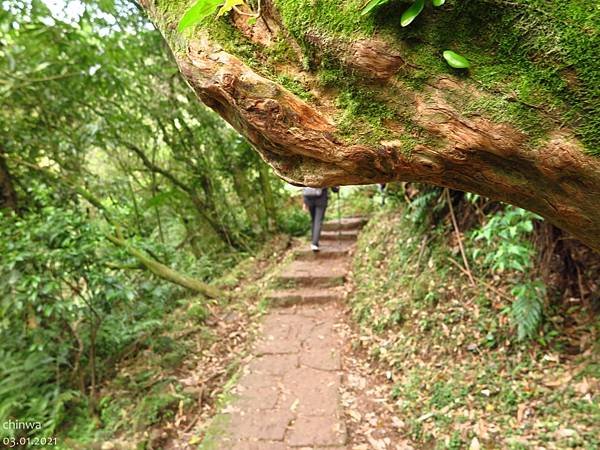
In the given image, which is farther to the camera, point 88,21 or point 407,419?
point 88,21

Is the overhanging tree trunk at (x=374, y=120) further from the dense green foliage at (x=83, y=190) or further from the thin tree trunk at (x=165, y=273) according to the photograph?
the thin tree trunk at (x=165, y=273)

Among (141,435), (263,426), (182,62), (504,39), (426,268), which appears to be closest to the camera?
(504,39)

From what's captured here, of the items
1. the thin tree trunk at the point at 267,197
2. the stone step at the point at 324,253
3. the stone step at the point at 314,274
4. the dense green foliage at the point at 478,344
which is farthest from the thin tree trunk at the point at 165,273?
the thin tree trunk at the point at 267,197

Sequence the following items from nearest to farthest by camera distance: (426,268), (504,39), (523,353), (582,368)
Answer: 1. (504,39)
2. (582,368)
3. (523,353)
4. (426,268)

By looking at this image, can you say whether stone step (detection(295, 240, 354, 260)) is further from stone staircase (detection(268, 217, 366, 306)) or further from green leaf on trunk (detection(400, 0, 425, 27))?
green leaf on trunk (detection(400, 0, 425, 27))

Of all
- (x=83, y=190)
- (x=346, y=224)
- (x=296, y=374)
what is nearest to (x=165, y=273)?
(x=83, y=190)

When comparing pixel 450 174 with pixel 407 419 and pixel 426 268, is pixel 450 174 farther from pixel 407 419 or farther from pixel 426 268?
pixel 426 268

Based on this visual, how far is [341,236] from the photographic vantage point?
7785 mm

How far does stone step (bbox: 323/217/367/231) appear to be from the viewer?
26.6ft

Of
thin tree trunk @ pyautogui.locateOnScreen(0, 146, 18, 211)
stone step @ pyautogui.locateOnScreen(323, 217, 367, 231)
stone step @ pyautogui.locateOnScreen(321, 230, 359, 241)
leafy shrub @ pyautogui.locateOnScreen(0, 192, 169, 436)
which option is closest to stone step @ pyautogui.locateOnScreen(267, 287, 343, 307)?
leafy shrub @ pyautogui.locateOnScreen(0, 192, 169, 436)

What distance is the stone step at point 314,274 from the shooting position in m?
6.08

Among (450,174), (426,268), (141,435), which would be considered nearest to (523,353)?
(426,268)

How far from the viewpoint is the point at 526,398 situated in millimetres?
2820

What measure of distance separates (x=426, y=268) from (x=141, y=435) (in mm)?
3606
